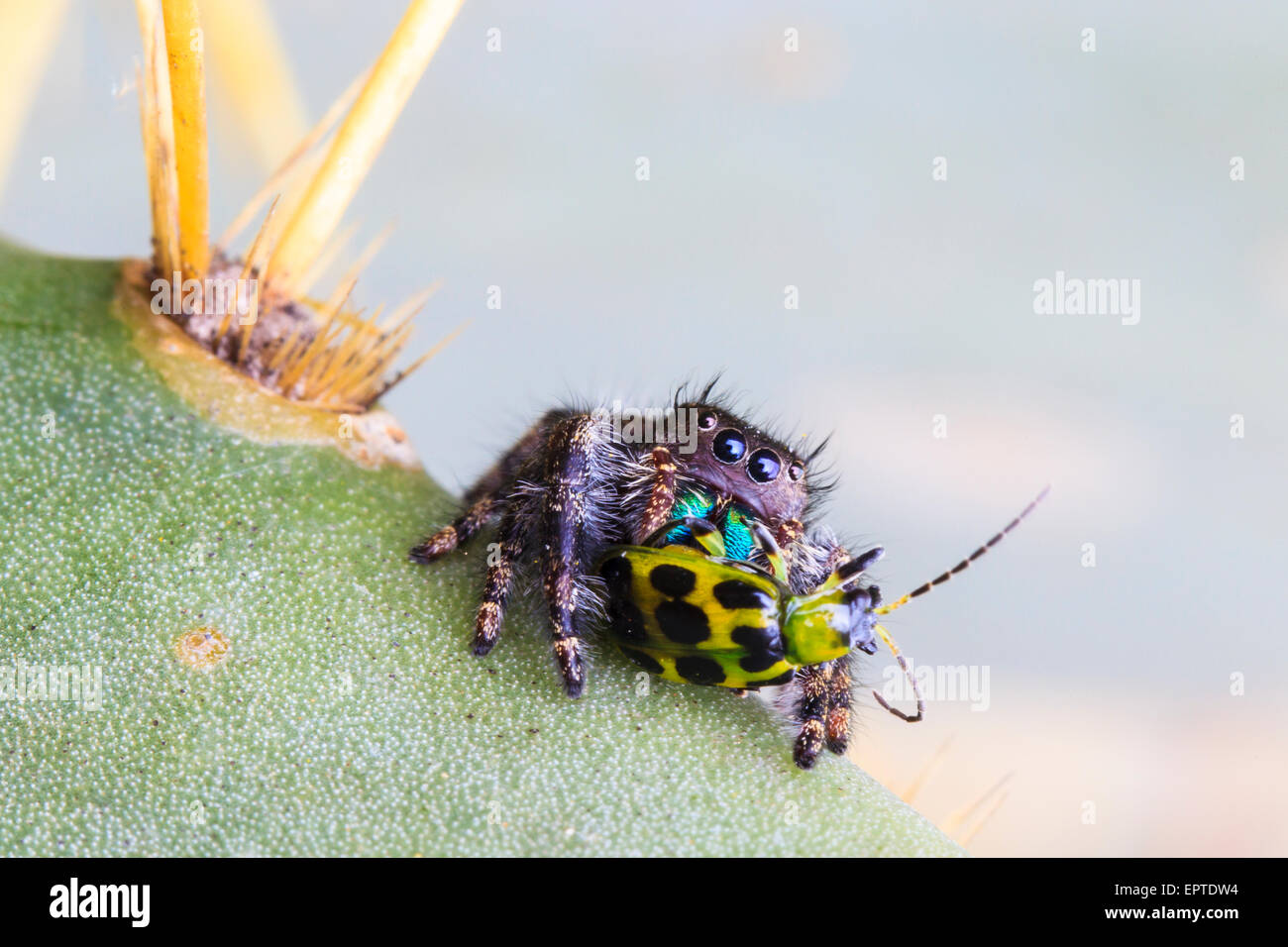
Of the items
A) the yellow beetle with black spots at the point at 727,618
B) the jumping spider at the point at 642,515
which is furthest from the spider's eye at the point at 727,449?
the yellow beetle with black spots at the point at 727,618

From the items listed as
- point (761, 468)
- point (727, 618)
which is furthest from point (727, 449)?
point (727, 618)

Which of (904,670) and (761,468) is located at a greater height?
(761,468)

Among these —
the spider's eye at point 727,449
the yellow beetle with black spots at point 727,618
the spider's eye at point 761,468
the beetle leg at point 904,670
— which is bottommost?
the beetle leg at point 904,670

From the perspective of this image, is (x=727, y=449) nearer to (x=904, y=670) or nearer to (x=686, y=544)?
(x=686, y=544)

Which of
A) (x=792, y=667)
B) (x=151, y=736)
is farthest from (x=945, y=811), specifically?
(x=151, y=736)

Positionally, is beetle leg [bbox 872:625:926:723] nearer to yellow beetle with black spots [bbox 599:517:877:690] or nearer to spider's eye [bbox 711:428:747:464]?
yellow beetle with black spots [bbox 599:517:877:690]

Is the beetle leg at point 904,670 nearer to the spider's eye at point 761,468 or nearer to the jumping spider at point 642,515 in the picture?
the jumping spider at point 642,515

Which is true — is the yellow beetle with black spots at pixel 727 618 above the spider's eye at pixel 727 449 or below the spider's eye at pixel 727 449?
below

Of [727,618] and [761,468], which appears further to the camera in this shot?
[761,468]

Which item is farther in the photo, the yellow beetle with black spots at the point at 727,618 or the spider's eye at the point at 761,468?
the spider's eye at the point at 761,468

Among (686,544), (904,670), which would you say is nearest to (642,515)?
(686,544)
